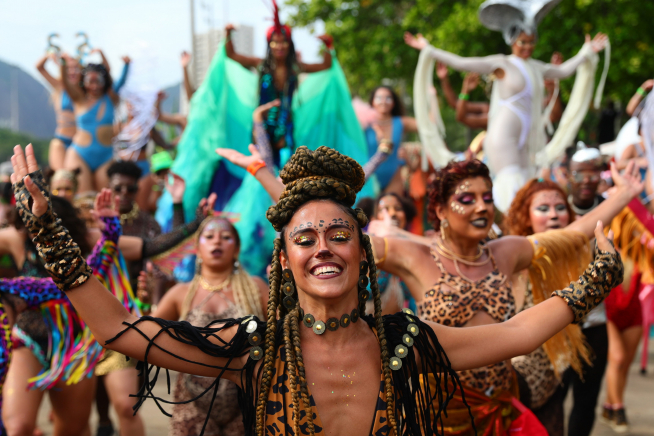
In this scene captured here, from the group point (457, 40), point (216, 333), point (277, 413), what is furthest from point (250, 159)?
point (457, 40)

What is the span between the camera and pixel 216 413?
11.8 feet

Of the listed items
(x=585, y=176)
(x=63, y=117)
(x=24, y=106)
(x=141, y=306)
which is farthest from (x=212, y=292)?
(x=24, y=106)

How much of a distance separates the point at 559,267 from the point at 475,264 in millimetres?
553

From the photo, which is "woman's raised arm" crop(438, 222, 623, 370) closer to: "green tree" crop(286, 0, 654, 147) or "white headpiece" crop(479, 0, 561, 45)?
"white headpiece" crop(479, 0, 561, 45)

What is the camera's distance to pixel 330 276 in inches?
82.5

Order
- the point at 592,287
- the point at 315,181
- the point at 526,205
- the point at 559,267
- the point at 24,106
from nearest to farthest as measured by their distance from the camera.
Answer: the point at 315,181 < the point at 592,287 < the point at 559,267 < the point at 526,205 < the point at 24,106

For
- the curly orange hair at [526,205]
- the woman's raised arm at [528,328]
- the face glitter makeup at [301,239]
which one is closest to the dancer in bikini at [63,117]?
the curly orange hair at [526,205]

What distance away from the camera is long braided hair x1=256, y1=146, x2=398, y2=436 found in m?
2.08

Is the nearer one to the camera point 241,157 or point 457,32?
point 241,157

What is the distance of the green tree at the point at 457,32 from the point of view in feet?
39.9

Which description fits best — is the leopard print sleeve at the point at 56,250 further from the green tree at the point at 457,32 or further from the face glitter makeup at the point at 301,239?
the green tree at the point at 457,32

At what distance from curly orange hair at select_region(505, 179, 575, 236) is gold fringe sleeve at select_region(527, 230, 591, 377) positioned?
66 cm

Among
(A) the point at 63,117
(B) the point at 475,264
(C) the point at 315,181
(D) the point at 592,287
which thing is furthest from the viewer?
(A) the point at 63,117

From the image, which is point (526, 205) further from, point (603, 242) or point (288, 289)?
point (288, 289)
